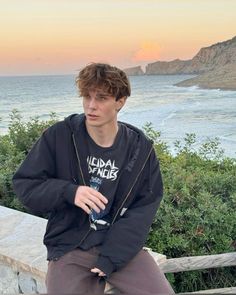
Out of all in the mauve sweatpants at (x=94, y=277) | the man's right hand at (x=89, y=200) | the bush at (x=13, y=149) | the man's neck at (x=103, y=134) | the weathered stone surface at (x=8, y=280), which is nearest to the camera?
the man's right hand at (x=89, y=200)

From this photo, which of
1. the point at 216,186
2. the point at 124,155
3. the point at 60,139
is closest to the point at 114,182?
the point at 124,155

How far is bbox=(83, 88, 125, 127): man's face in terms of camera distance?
85.0 inches

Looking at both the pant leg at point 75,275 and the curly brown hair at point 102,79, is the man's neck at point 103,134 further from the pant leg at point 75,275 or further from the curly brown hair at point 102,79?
the pant leg at point 75,275

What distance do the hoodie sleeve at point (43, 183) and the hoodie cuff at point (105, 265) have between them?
1.11 ft

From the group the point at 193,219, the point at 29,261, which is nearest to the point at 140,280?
the point at 29,261

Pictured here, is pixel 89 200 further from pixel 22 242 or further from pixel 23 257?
pixel 22 242

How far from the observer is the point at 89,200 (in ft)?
6.54

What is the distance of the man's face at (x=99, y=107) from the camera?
2.16 metres

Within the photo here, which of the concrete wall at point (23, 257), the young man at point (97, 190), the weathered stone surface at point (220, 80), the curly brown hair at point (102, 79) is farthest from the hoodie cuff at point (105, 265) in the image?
the weathered stone surface at point (220, 80)

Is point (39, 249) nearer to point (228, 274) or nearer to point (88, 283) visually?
point (88, 283)

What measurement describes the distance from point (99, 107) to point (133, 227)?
64 centimetres

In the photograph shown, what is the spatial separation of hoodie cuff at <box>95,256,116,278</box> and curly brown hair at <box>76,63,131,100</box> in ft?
2.67

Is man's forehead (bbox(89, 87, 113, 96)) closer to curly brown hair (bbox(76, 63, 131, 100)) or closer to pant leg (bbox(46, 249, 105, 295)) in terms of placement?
curly brown hair (bbox(76, 63, 131, 100))

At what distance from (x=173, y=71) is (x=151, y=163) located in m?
148
